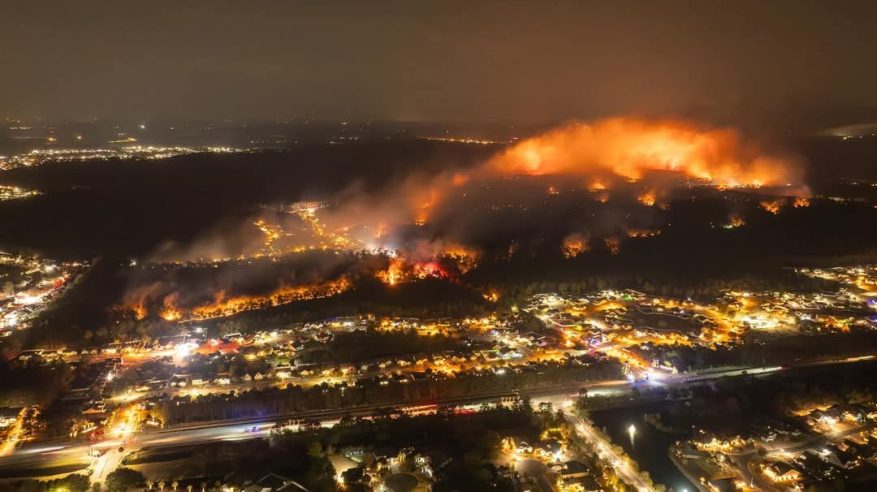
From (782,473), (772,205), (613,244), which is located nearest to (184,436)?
(782,473)

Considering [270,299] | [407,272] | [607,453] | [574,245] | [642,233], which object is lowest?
[607,453]

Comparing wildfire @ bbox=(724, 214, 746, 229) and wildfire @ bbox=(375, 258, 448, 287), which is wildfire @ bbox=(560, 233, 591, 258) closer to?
wildfire @ bbox=(375, 258, 448, 287)

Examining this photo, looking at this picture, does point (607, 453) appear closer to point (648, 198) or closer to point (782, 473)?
point (782, 473)

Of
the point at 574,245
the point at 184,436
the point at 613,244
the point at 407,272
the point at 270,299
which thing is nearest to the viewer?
the point at 184,436

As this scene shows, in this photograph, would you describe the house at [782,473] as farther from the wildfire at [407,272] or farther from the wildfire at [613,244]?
the wildfire at [613,244]

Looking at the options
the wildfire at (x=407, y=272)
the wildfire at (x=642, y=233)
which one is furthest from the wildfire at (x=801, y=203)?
the wildfire at (x=407, y=272)
